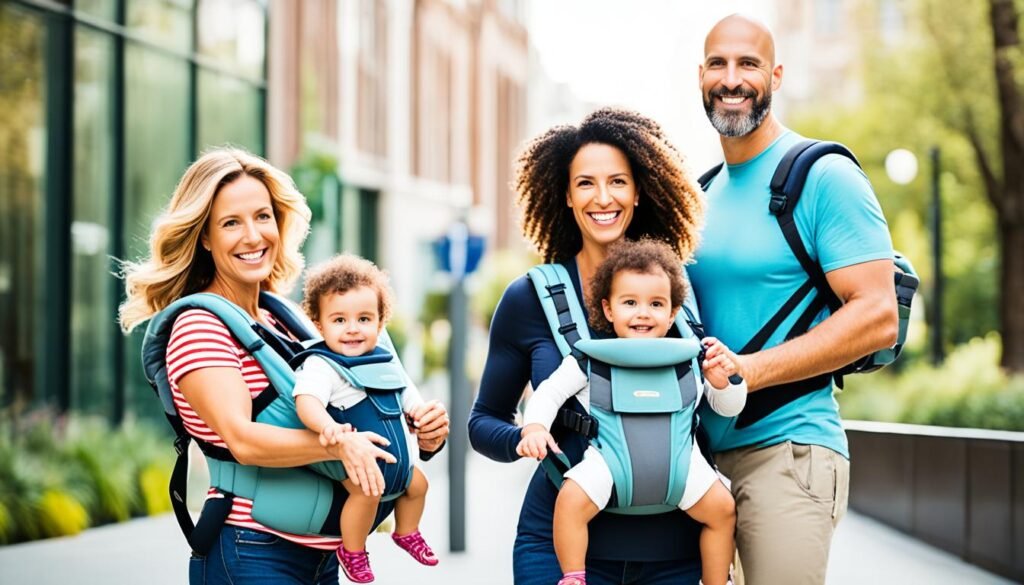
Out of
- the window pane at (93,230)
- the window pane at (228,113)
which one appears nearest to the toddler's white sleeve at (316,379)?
the window pane at (93,230)

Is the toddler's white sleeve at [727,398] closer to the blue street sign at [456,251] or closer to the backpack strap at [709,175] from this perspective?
the backpack strap at [709,175]

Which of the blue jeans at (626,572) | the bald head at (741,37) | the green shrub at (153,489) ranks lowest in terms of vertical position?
the green shrub at (153,489)

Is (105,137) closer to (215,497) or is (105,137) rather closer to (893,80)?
(215,497)

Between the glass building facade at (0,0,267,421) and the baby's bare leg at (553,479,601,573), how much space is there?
375 inches

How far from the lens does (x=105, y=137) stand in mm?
15852

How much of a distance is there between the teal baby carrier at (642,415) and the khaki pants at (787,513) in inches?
14.6

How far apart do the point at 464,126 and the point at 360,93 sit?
1234 centimetres

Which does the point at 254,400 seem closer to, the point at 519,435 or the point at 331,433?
the point at 331,433

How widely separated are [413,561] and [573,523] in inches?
275

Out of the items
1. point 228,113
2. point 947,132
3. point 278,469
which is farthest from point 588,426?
point 947,132

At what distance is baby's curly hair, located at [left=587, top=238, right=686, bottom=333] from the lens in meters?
3.64

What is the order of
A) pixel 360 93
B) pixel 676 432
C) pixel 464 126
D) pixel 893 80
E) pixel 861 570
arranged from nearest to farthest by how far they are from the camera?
1. pixel 676 432
2. pixel 861 570
3. pixel 893 80
4. pixel 360 93
5. pixel 464 126

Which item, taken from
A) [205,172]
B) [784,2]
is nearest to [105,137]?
[205,172]

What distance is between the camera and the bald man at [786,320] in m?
3.75
